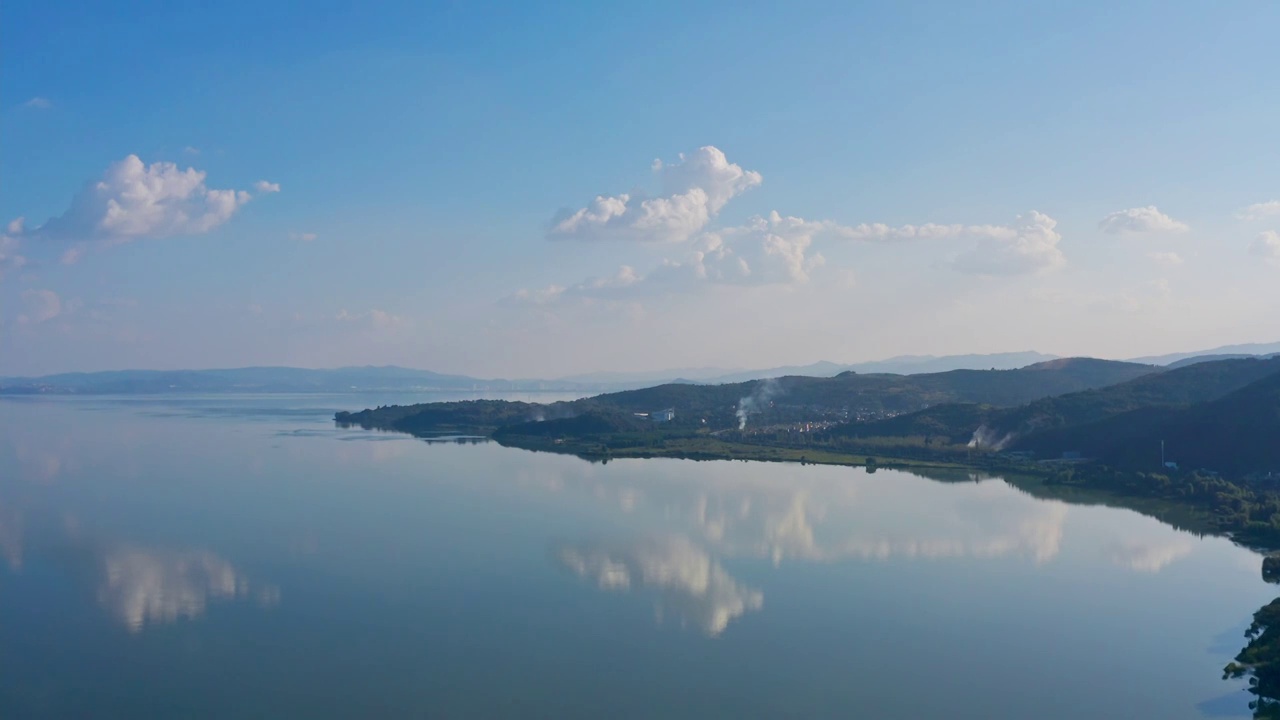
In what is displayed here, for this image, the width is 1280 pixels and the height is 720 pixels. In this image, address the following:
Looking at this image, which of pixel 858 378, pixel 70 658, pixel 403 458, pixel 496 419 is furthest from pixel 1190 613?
pixel 858 378

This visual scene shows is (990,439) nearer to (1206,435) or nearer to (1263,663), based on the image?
(1206,435)

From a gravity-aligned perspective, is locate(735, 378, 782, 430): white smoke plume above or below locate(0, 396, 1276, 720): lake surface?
above

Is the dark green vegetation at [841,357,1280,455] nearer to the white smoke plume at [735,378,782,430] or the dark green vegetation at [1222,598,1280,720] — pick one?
the white smoke plume at [735,378,782,430]

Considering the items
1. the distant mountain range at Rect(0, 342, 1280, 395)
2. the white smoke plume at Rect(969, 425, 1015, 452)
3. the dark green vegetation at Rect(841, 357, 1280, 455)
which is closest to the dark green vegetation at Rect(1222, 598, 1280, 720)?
the dark green vegetation at Rect(841, 357, 1280, 455)

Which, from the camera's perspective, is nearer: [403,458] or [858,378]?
[403,458]

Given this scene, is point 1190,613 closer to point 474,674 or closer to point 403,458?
point 474,674

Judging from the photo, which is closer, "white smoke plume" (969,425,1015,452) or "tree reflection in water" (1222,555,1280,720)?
"tree reflection in water" (1222,555,1280,720)
